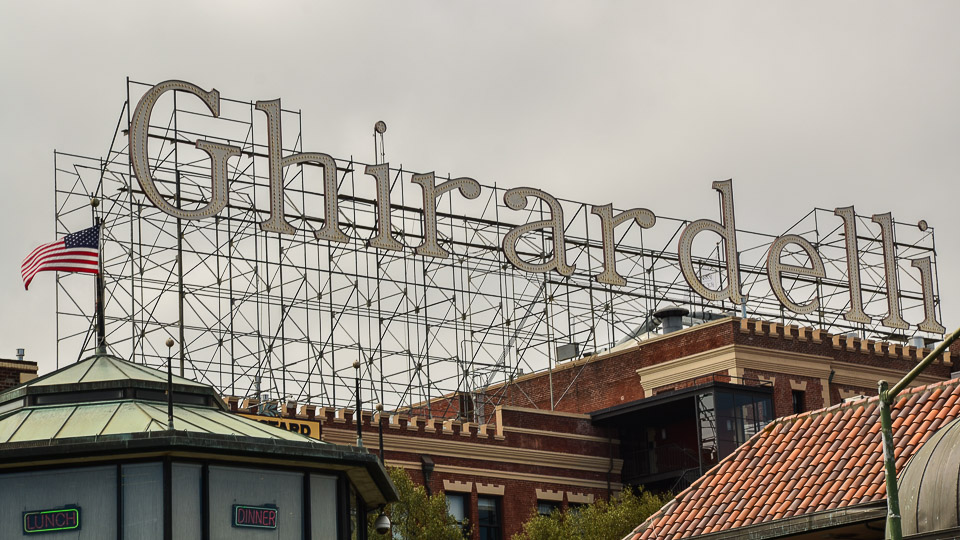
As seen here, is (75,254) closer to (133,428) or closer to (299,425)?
(133,428)

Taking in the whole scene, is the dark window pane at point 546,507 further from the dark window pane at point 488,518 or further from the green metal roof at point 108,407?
the green metal roof at point 108,407

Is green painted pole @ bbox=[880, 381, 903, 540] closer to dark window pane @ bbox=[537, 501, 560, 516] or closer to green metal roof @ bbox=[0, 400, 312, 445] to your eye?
green metal roof @ bbox=[0, 400, 312, 445]

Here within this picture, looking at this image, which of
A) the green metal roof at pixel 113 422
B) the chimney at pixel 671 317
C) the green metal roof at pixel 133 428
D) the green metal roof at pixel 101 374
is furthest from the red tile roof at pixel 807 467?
the chimney at pixel 671 317

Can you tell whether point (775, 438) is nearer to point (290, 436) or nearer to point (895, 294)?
point (290, 436)

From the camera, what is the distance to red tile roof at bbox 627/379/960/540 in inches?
1110

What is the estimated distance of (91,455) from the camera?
23.8 meters

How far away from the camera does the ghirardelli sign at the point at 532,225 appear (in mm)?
52656

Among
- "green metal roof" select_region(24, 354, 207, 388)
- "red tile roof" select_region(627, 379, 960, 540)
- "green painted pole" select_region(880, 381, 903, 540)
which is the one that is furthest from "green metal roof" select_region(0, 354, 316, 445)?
"green painted pole" select_region(880, 381, 903, 540)

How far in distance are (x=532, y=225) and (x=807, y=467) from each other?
1226 inches

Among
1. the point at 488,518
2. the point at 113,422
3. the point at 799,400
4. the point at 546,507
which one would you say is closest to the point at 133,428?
the point at 113,422

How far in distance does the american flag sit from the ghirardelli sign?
51.0ft

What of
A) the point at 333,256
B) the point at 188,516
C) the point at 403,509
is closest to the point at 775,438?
the point at 188,516

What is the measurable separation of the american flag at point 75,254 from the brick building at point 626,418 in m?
16.2

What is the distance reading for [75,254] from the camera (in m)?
33.1
